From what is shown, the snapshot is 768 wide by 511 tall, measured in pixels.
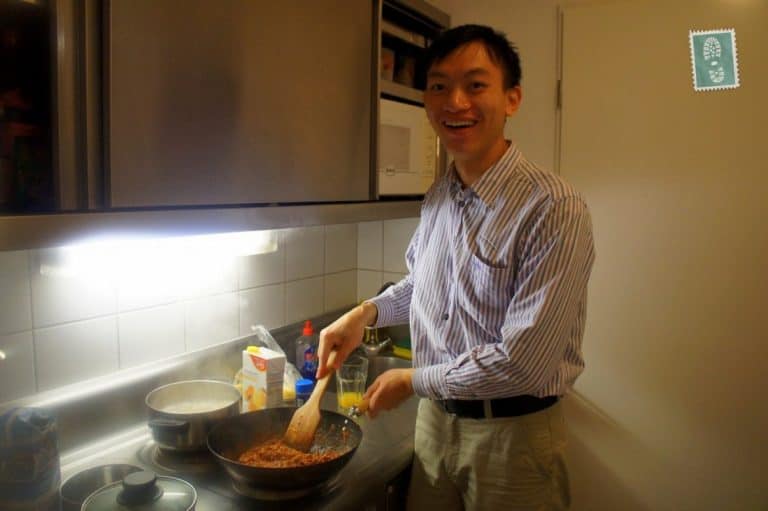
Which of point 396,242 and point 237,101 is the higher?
point 237,101

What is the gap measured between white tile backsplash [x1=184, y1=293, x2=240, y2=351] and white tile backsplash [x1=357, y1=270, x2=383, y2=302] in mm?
611

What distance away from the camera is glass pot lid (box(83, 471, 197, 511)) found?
3.30 feet

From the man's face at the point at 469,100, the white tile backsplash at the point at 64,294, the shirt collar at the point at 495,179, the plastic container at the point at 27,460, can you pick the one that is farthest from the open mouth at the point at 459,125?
the plastic container at the point at 27,460

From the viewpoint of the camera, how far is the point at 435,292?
1398 millimetres

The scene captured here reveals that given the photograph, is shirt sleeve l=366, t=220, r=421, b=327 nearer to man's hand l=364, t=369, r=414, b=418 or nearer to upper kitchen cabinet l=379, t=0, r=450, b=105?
man's hand l=364, t=369, r=414, b=418

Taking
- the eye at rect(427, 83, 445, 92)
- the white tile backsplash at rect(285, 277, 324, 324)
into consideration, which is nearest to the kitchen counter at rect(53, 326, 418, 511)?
the white tile backsplash at rect(285, 277, 324, 324)

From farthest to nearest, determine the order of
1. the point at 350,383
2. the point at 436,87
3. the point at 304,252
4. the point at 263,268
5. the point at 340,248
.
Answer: the point at 340,248, the point at 304,252, the point at 263,268, the point at 350,383, the point at 436,87

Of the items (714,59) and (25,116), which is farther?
(714,59)

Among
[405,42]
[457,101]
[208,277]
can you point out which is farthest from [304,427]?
[405,42]

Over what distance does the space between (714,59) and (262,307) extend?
57.3 inches

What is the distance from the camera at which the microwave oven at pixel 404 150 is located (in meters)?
1.73

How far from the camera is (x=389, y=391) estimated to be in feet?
4.15

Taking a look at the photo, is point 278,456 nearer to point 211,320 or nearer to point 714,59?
point 211,320

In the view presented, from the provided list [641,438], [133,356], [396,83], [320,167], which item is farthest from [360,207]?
[641,438]
